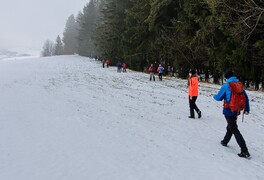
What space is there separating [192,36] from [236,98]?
24502mm

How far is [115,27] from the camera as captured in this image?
45.6 meters

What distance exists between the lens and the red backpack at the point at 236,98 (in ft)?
24.0

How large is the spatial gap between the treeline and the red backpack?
14.4 m

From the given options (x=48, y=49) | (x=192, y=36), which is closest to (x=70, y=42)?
(x=48, y=49)

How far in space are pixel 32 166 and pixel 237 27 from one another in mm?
19618

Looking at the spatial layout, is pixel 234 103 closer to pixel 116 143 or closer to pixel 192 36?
pixel 116 143

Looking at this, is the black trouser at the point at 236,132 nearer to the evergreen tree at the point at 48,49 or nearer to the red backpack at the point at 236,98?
the red backpack at the point at 236,98

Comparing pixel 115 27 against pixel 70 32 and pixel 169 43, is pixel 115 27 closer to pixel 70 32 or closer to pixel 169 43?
pixel 169 43

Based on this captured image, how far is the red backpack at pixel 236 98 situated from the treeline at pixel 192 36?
14.4 meters

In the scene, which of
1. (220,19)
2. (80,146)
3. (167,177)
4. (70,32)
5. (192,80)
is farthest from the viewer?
(70,32)

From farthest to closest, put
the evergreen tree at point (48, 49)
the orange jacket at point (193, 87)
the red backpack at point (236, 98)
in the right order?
the evergreen tree at point (48, 49) < the orange jacket at point (193, 87) < the red backpack at point (236, 98)

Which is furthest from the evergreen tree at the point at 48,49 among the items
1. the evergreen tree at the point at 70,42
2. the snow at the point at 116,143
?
the snow at the point at 116,143

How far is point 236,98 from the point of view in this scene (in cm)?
738

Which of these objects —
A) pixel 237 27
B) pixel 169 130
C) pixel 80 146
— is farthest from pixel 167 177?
pixel 237 27
